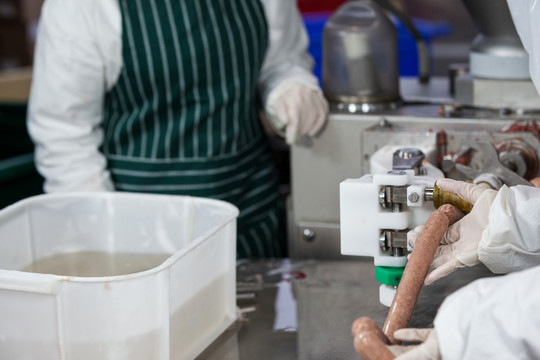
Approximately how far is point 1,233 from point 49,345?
0.94 ft

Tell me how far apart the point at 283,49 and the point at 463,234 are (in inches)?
38.5

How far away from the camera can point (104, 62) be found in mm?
1678

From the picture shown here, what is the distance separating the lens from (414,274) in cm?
95

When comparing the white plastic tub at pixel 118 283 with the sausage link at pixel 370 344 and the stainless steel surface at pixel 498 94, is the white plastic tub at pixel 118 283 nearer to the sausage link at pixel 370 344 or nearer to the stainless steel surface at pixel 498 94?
the sausage link at pixel 370 344

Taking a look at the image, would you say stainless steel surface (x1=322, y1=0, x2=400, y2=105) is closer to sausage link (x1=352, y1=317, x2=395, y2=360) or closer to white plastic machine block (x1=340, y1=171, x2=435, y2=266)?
white plastic machine block (x1=340, y1=171, x2=435, y2=266)

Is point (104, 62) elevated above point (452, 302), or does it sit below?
above

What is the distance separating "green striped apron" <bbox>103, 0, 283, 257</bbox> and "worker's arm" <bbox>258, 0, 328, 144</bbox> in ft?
0.13

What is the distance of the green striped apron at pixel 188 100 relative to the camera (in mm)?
1685

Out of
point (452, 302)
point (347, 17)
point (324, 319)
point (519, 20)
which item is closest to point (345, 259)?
point (324, 319)

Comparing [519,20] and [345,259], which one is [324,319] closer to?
[345,259]

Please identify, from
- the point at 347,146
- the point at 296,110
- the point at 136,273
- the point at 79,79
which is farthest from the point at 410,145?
the point at 79,79

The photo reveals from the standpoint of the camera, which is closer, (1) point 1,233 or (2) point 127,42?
(1) point 1,233

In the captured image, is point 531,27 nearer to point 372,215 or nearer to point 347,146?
point 372,215

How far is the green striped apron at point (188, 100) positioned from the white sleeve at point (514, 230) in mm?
915
